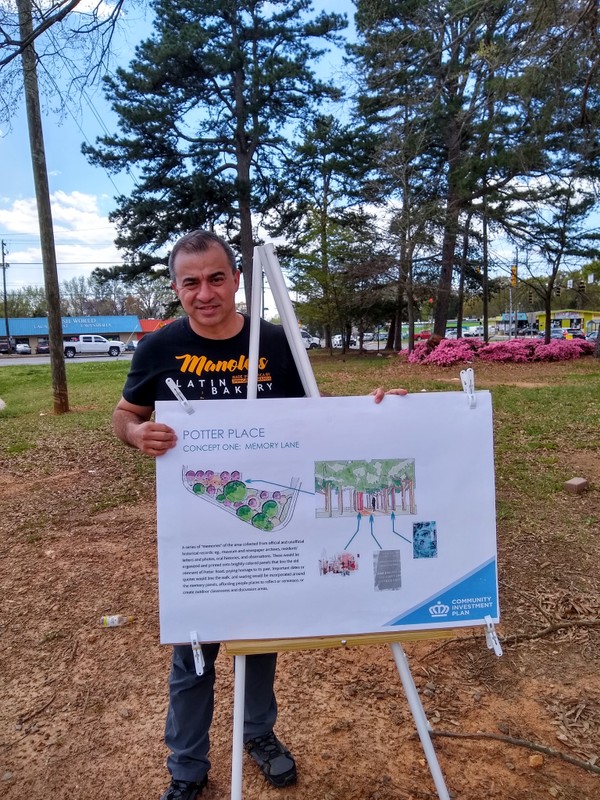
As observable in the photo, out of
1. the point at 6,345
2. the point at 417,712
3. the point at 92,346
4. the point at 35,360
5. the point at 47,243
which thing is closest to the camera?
the point at 417,712

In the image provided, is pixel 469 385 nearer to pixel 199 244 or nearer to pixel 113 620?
pixel 199 244

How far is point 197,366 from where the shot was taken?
193 centimetres

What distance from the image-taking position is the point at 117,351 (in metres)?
44.2

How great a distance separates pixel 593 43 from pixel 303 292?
75.0ft

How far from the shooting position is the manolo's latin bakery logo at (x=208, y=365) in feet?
6.33

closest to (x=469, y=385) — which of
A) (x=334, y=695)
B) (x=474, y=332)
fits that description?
(x=334, y=695)

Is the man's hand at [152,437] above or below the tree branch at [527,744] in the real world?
above

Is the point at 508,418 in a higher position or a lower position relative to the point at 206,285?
lower

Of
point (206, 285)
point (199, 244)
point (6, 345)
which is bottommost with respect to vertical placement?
point (6, 345)

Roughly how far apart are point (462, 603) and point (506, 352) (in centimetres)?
1790

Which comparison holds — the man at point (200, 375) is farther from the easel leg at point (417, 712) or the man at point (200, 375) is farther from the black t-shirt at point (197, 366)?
the easel leg at point (417, 712)

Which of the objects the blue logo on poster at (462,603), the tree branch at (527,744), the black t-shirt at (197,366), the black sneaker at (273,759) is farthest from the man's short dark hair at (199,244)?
the tree branch at (527,744)

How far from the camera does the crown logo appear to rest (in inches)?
64.5

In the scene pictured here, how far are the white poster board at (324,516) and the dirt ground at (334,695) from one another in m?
0.88
